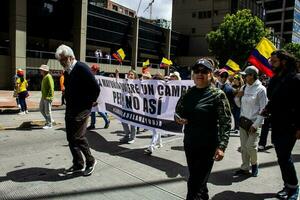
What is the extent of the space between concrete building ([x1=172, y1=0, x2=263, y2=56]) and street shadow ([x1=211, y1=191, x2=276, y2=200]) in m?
52.9

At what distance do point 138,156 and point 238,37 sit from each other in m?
35.8

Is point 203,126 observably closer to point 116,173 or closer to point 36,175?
point 116,173

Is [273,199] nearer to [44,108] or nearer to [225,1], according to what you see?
[44,108]

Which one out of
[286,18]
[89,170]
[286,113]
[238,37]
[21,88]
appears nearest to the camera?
[286,113]

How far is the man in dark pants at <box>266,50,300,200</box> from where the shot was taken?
406cm

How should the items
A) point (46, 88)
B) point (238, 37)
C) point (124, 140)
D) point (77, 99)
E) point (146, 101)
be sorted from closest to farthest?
point (77, 99)
point (146, 101)
point (124, 140)
point (46, 88)
point (238, 37)

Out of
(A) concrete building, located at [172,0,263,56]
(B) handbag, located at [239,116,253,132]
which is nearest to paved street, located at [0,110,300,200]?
(B) handbag, located at [239,116,253,132]

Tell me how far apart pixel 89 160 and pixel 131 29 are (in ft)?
123

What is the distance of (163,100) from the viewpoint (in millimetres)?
6750

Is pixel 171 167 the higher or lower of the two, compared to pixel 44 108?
lower

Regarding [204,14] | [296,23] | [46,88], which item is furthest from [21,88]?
[296,23]

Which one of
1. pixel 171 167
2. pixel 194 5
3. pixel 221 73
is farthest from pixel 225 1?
pixel 171 167

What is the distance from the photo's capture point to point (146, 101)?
280 inches

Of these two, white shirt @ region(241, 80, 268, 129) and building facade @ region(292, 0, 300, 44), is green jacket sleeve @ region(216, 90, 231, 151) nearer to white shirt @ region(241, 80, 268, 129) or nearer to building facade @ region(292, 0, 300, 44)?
white shirt @ region(241, 80, 268, 129)
